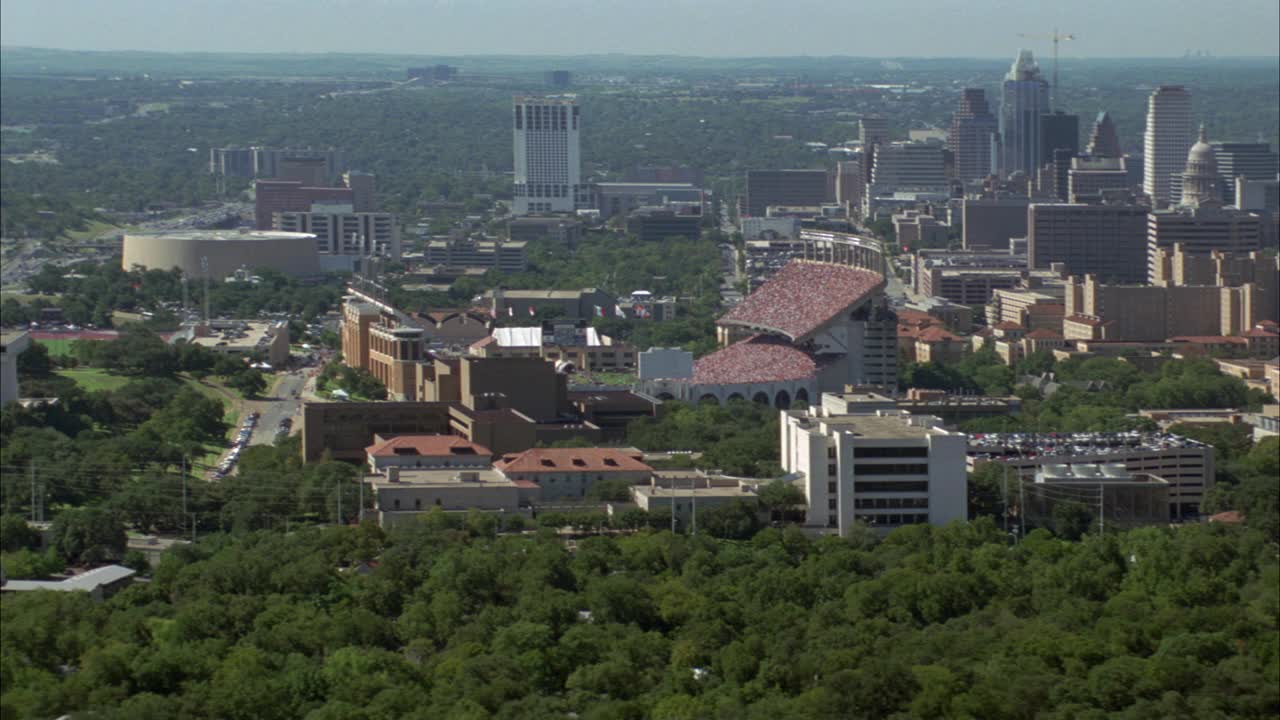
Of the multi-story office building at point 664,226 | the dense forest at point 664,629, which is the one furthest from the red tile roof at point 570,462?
the multi-story office building at point 664,226

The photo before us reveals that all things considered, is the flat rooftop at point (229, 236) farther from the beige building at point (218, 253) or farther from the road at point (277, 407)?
the road at point (277, 407)

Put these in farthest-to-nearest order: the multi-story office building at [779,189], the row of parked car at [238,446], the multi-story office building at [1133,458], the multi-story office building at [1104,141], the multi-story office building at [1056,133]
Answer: the multi-story office building at [1056,133] → the multi-story office building at [1104,141] → the multi-story office building at [779,189] → the row of parked car at [238,446] → the multi-story office building at [1133,458]

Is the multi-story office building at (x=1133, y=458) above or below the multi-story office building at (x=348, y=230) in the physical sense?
above

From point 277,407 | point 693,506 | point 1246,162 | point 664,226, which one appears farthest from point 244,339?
point 1246,162

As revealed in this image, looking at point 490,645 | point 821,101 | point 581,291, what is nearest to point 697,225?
point 581,291

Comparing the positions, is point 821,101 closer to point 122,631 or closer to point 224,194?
point 224,194

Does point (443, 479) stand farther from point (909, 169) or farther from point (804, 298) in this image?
point (909, 169)
